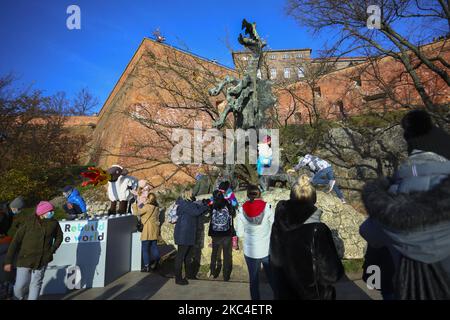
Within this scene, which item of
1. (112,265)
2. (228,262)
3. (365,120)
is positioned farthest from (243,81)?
(365,120)

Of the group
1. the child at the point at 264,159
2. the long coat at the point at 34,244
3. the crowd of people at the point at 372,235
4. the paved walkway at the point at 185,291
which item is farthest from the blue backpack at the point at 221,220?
the long coat at the point at 34,244

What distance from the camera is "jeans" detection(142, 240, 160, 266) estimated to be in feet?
20.0

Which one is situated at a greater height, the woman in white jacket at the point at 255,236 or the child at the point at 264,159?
the child at the point at 264,159

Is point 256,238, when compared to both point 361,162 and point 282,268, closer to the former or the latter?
point 282,268

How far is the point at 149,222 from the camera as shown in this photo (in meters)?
6.14

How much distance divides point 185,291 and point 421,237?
3878mm

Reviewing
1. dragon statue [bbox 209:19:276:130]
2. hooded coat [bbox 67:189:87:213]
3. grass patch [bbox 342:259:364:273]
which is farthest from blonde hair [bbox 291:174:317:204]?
hooded coat [bbox 67:189:87:213]

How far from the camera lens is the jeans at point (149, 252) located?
6.08 meters

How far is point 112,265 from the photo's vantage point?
541 centimetres

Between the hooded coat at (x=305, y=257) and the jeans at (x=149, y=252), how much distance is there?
419cm

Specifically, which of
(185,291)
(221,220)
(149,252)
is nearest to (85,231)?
(149,252)

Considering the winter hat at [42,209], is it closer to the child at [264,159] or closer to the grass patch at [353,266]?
the child at [264,159]

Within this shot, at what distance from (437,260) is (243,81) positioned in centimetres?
610

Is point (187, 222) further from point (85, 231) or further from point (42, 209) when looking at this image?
point (42, 209)
